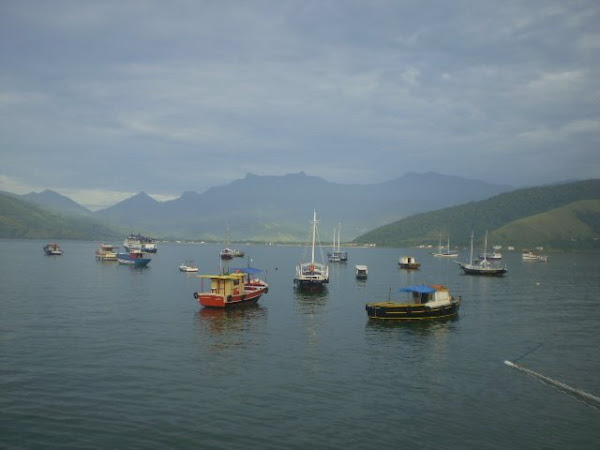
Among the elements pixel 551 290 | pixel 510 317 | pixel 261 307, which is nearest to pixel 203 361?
pixel 261 307

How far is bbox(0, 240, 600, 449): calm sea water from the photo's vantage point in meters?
30.3

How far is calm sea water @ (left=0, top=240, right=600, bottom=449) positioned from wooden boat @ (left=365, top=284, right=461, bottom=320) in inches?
84.0

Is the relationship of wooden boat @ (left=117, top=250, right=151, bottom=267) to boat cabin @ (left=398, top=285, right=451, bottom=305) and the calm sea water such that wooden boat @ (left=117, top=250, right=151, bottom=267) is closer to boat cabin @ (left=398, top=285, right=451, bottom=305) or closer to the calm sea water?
the calm sea water

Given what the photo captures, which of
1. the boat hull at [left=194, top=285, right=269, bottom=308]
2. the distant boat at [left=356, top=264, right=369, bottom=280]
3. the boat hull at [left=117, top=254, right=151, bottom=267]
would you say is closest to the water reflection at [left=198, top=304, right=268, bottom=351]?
the boat hull at [left=194, top=285, right=269, bottom=308]

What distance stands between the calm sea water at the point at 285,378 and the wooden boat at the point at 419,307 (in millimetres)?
2133

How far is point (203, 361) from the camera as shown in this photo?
152ft

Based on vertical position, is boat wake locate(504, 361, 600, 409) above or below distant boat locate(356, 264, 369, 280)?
below

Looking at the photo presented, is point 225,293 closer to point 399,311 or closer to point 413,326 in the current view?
point 399,311

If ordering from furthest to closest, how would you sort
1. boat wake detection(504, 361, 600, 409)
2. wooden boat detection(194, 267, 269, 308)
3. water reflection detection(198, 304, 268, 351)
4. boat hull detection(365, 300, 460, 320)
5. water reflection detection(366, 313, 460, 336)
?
wooden boat detection(194, 267, 269, 308), boat hull detection(365, 300, 460, 320), water reflection detection(366, 313, 460, 336), water reflection detection(198, 304, 268, 351), boat wake detection(504, 361, 600, 409)

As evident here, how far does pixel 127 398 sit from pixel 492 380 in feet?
101

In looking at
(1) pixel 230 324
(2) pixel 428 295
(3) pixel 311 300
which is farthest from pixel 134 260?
(2) pixel 428 295

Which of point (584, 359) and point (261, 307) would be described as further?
point (261, 307)

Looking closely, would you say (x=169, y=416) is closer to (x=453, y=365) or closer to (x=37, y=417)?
(x=37, y=417)

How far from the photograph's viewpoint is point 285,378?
41.4m
